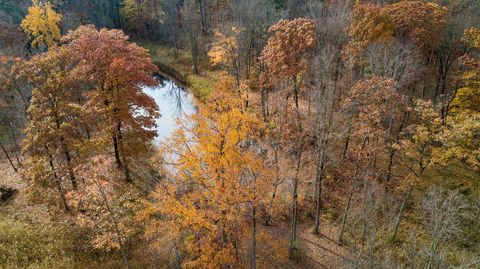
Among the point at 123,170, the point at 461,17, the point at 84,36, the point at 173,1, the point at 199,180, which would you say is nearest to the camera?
the point at 199,180

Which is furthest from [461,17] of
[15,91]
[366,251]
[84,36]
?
[15,91]

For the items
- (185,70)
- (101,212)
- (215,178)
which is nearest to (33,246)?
(101,212)

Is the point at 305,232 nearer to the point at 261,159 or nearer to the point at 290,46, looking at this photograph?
the point at 261,159

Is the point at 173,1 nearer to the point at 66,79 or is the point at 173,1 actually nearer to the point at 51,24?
the point at 51,24

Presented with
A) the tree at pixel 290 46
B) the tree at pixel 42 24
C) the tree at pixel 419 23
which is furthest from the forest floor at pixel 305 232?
the tree at pixel 42 24

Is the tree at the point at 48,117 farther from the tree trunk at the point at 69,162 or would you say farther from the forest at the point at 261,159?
the forest at the point at 261,159

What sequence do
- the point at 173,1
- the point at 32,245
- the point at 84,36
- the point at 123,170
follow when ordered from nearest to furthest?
the point at 32,245
the point at 84,36
the point at 123,170
the point at 173,1
